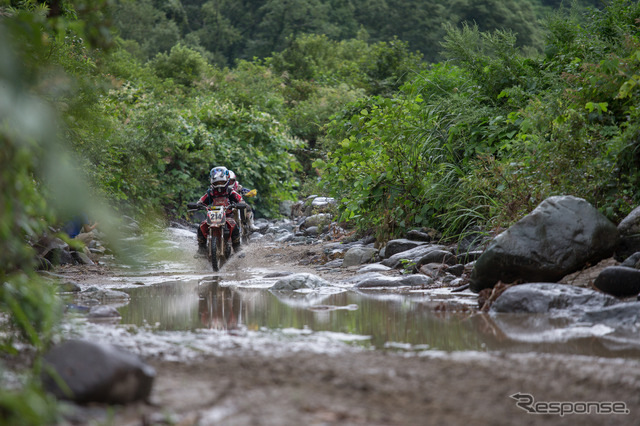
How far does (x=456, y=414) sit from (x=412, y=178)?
23.9 ft

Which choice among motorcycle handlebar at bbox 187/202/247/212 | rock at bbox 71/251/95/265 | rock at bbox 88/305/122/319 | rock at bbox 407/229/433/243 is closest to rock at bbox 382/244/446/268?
rock at bbox 407/229/433/243

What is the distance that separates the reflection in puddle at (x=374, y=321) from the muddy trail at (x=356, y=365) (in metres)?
0.01

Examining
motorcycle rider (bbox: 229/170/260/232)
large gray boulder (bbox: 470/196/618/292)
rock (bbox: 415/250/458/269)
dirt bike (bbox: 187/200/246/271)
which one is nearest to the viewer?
large gray boulder (bbox: 470/196/618/292)

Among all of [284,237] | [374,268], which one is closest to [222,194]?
[284,237]

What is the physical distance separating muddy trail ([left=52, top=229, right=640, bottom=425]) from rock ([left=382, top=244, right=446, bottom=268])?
2050 mm

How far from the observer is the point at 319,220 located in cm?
1383

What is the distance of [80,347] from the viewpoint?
2533mm

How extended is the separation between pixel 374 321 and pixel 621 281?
6.37 ft

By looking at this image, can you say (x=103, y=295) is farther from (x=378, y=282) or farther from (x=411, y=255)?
(x=411, y=255)

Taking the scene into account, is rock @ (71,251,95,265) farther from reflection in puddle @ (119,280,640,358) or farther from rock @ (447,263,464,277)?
rock @ (447,263,464,277)

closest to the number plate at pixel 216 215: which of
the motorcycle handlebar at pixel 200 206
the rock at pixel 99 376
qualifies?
the motorcycle handlebar at pixel 200 206

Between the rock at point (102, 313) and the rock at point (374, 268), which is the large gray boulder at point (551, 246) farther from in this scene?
the rock at point (102, 313)

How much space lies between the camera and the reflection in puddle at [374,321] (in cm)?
368

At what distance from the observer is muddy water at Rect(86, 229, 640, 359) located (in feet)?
12.0
